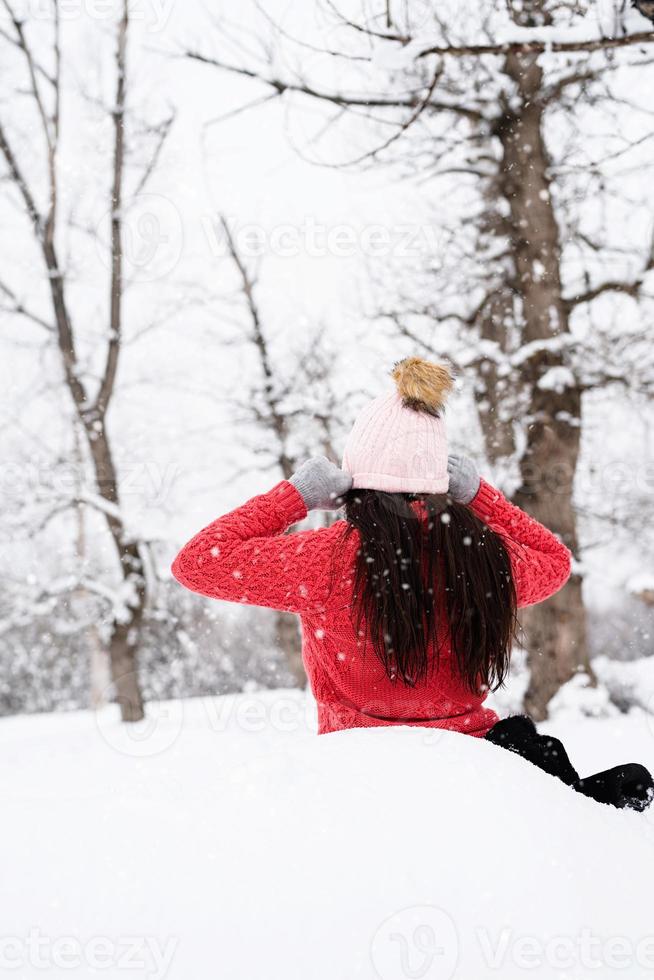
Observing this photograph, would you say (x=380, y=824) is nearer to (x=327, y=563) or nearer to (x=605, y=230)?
(x=327, y=563)

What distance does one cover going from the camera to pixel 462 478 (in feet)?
7.00

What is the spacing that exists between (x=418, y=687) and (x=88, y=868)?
3.22 ft

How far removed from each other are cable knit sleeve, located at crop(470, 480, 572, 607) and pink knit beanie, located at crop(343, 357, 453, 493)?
1.01 feet

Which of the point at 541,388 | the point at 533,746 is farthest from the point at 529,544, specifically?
the point at 541,388

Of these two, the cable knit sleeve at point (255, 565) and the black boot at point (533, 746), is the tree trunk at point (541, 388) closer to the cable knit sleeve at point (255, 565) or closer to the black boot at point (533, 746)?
the black boot at point (533, 746)

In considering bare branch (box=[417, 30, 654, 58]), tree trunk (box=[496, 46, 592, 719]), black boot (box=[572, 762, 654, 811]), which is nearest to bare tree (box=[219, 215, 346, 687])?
tree trunk (box=[496, 46, 592, 719])

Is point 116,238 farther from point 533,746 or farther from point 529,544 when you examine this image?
point 533,746

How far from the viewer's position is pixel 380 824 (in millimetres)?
1348

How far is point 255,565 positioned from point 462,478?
71 centimetres

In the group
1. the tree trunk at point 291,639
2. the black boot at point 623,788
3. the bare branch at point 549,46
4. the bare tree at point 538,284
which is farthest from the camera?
the tree trunk at point 291,639

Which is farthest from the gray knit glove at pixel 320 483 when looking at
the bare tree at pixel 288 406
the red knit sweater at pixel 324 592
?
the bare tree at pixel 288 406

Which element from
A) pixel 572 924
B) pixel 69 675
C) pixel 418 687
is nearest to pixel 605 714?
pixel 418 687

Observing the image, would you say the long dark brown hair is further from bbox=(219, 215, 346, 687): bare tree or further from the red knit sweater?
bbox=(219, 215, 346, 687): bare tree

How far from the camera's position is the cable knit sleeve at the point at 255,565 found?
6.04 ft
